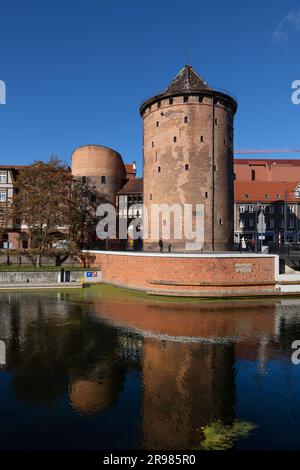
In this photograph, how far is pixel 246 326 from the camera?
50.1 feet

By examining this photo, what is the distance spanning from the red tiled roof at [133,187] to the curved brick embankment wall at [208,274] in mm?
17731

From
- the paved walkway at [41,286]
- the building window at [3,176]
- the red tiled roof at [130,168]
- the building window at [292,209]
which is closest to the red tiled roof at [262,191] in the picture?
the building window at [292,209]

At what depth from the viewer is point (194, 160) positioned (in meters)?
28.6

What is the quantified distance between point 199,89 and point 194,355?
79.1 feet

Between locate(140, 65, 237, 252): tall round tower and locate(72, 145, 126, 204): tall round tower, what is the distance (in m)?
12.0

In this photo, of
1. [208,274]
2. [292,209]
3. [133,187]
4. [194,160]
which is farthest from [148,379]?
[292,209]

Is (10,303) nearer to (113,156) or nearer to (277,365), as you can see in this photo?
(277,365)

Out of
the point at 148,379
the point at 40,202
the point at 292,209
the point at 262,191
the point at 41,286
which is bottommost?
the point at 148,379

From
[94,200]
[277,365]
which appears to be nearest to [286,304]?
[277,365]

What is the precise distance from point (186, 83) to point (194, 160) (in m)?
7.35

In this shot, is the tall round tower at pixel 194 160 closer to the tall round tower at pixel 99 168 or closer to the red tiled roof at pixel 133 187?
the red tiled roof at pixel 133 187

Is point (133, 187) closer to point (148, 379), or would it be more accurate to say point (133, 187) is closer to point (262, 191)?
point (262, 191)

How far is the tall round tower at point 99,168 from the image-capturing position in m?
41.2

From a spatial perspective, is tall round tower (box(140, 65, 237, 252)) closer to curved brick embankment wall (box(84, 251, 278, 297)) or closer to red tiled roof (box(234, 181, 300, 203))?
curved brick embankment wall (box(84, 251, 278, 297))
